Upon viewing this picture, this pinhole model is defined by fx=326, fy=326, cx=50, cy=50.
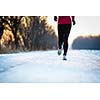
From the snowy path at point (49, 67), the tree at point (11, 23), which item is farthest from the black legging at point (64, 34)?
the tree at point (11, 23)

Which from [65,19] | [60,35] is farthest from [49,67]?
[65,19]

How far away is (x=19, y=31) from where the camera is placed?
354 centimetres

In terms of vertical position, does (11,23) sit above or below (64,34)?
above

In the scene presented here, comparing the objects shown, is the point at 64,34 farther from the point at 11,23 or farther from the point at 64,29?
the point at 11,23

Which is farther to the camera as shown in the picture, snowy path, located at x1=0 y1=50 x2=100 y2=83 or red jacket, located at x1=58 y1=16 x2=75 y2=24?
red jacket, located at x1=58 y1=16 x2=75 y2=24

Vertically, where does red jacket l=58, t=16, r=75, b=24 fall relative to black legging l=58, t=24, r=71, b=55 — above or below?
above

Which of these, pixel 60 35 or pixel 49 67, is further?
pixel 60 35

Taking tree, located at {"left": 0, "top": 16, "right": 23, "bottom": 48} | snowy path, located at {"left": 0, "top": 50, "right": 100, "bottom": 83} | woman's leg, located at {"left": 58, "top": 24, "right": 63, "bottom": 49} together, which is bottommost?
snowy path, located at {"left": 0, "top": 50, "right": 100, "bottom": 83}

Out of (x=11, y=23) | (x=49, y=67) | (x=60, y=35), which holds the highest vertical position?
(x=11, y=23)

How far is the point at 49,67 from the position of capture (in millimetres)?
3377

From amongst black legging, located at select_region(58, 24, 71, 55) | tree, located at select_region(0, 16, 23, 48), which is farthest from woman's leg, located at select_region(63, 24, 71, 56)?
tree, located at select_region(0, 16, 23, 48)

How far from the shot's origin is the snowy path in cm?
331

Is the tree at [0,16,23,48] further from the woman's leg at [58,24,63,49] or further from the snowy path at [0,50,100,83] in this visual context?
the woman's leg at [58,24,63,49]

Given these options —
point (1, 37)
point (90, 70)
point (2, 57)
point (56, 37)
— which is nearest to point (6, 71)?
point (2, 57)
